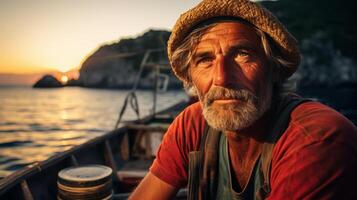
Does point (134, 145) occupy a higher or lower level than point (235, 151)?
lower

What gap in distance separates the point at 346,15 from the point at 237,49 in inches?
6591

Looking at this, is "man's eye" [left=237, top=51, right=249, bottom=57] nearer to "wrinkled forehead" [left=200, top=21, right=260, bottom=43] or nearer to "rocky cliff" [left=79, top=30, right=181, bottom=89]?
"wrinkled forehead" [left=200, top=21, right=260, bottom=43]

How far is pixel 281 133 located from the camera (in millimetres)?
Answer: 1954

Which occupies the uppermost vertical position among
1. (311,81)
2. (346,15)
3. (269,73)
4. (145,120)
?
(269,73)

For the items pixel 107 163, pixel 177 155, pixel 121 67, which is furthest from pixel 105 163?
pixel 121 67

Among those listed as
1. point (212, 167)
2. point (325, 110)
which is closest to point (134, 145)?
point (212, 167)

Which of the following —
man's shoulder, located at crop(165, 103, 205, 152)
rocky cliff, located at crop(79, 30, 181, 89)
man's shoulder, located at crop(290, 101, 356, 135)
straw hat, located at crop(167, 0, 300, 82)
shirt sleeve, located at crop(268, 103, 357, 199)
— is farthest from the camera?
rocky cliff, located at crop(79, 30, 181, 89)

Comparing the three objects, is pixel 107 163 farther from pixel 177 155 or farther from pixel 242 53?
Answer: pixel 242 53

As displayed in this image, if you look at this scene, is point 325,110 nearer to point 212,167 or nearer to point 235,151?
point 235,151

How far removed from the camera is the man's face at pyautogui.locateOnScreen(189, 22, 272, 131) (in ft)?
6.80

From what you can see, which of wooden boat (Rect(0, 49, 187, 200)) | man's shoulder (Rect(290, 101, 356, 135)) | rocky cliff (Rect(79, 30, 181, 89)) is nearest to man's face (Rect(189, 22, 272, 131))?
man's shoulder (Rect(290, 101, 356, 135))

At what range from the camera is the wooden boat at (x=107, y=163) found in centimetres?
436

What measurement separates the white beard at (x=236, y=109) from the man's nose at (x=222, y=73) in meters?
0.04

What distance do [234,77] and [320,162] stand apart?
790mm
